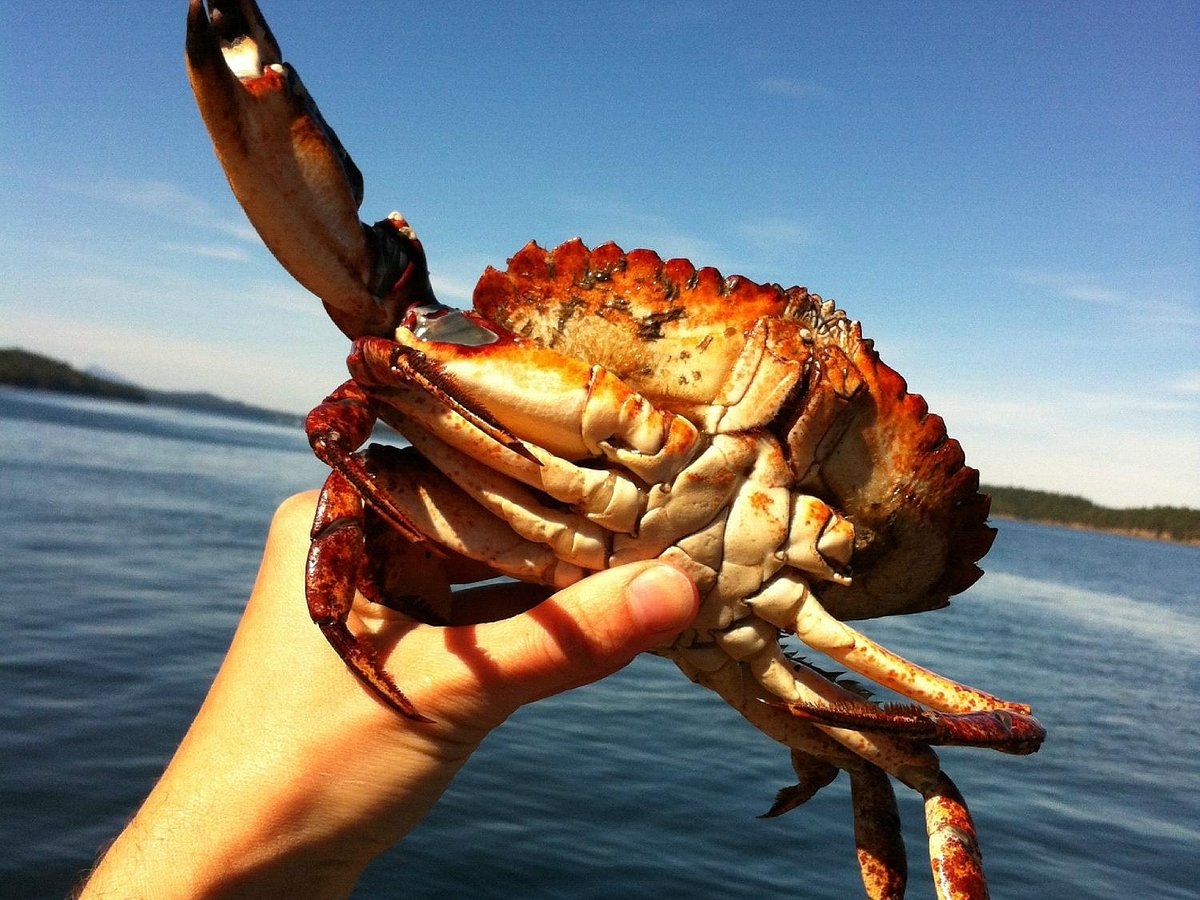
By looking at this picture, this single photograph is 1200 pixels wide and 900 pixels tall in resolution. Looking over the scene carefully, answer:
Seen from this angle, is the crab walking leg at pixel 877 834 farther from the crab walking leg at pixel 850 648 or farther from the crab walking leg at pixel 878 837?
the crab walking leg at pixel 850 648

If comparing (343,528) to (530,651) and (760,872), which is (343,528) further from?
(760,872)

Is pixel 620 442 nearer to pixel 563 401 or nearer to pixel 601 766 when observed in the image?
pixel 563 401

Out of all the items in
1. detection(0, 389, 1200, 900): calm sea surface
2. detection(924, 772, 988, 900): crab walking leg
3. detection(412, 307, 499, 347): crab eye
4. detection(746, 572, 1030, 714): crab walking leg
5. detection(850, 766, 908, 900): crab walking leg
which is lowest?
detection(0, 389, 1200, 900): calm sea surface

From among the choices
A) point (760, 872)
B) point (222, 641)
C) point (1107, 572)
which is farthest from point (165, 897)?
point (1107, 572)

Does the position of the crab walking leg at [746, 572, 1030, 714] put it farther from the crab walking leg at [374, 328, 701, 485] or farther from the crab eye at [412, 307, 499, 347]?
the crab eye at [412, 307, 499, 347]

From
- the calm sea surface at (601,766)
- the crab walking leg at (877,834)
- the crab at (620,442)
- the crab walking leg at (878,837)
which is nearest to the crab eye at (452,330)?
the crab at (620,442)

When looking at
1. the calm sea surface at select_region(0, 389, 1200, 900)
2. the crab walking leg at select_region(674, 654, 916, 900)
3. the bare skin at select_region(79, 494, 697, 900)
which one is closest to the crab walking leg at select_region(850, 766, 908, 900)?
the crab walking leg at select_region(674, 654, 916, 900)
